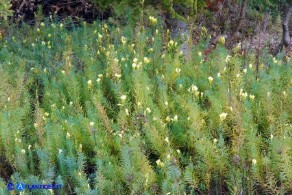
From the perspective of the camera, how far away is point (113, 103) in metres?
4.95

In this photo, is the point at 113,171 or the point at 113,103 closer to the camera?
the point at 113,171

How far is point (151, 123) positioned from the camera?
13.4 ft

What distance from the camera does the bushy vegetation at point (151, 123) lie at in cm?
350

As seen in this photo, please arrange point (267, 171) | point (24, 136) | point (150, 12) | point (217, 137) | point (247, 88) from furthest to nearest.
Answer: point (150, 12) < point (247, 88) < point (24, 136) < point (217, 137) < point (267, 171)

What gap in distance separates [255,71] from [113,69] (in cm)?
144

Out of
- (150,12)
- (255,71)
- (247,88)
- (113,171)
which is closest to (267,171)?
(113,171)

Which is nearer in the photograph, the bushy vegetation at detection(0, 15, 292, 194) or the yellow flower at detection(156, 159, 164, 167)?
the bushy vegetation at detection(0, 15, 292, 194)

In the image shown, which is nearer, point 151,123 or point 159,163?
point 159,163

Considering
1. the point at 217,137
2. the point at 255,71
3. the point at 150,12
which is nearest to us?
the point at 217,137

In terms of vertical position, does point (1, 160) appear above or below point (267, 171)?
below

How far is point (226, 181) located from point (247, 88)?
4.82 ft

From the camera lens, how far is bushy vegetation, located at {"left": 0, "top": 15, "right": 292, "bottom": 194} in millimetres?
3500

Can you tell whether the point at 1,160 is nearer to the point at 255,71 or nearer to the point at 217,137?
the point at 217,137

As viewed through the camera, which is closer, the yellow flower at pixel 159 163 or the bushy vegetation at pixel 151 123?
the bushy vegetation at pixel 151 123
